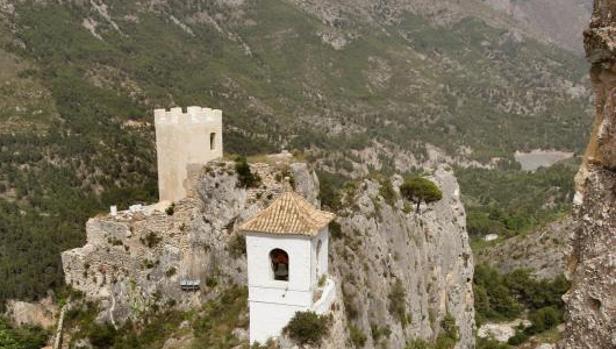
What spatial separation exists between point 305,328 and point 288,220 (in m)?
3.29

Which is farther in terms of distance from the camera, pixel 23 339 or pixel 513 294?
pixel 513 294

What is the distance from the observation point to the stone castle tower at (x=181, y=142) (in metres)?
29.6

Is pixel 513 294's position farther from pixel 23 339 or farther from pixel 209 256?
pixel 209 256

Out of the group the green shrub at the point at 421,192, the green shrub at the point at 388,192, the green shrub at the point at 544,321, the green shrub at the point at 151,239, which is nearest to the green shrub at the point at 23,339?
the green shrub at the point at 151,239

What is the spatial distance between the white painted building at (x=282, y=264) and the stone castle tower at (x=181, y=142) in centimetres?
997

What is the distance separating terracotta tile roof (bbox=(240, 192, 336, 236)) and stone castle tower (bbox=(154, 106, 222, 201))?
9872 mm

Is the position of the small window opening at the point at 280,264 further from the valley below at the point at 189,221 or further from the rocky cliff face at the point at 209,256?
the rocky cliff face at the point at 209,256

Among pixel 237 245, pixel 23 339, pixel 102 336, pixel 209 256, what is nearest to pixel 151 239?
pixel 209 256

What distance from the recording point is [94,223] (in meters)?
30.3

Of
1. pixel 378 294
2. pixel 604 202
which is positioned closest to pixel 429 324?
pixel 378 294

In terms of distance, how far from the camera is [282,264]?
21219mm

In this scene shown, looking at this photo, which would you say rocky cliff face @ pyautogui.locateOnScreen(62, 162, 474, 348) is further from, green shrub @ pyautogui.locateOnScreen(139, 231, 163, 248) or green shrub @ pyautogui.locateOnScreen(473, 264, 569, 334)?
green shrub @ pyautogui.locateOnScreen(473, 264, 569, 334)

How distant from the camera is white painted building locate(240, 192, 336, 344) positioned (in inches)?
790

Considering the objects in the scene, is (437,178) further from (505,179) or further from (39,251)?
(505,179)
